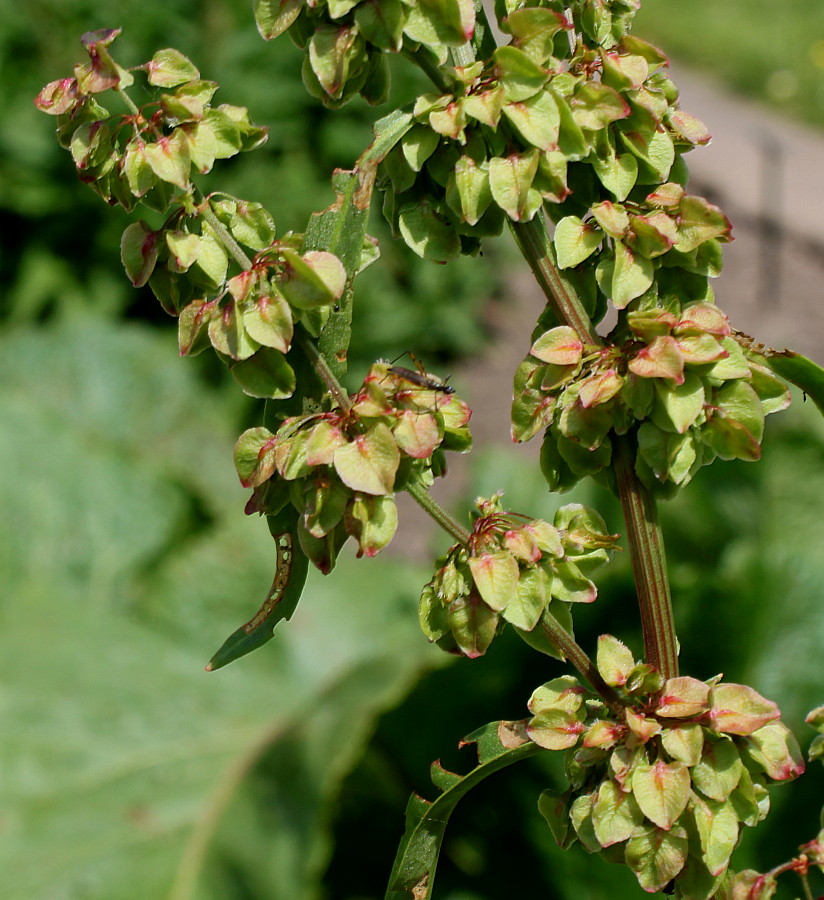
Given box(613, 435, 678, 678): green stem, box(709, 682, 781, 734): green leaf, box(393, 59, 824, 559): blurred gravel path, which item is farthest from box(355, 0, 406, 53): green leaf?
box(393, 59, 824, 559): blurred gravel path

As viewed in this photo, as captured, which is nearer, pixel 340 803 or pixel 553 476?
pixel 553 476

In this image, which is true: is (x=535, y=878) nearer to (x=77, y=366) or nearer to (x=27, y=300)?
(x=77, y=366)

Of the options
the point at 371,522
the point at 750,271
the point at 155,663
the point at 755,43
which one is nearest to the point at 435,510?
the point at 371,522

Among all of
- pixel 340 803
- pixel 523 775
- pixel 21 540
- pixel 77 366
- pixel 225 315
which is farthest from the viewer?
pixel 77 366

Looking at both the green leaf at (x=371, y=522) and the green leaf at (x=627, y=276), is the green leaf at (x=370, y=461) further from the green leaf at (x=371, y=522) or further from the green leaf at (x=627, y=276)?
the green leaf at (x=627, y=276)

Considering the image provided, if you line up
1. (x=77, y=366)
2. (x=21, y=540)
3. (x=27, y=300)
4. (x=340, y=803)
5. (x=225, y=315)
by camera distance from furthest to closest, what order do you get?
1. (x=27, y=300)
2. (x=77, y=366)
3. (x=21, y=540)
4. (x=340, y=803)
5. (x=225, y=315)

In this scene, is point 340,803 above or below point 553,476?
below

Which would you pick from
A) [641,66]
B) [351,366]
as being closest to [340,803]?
[641,66]

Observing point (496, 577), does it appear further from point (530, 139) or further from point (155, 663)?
point (155, 663)
